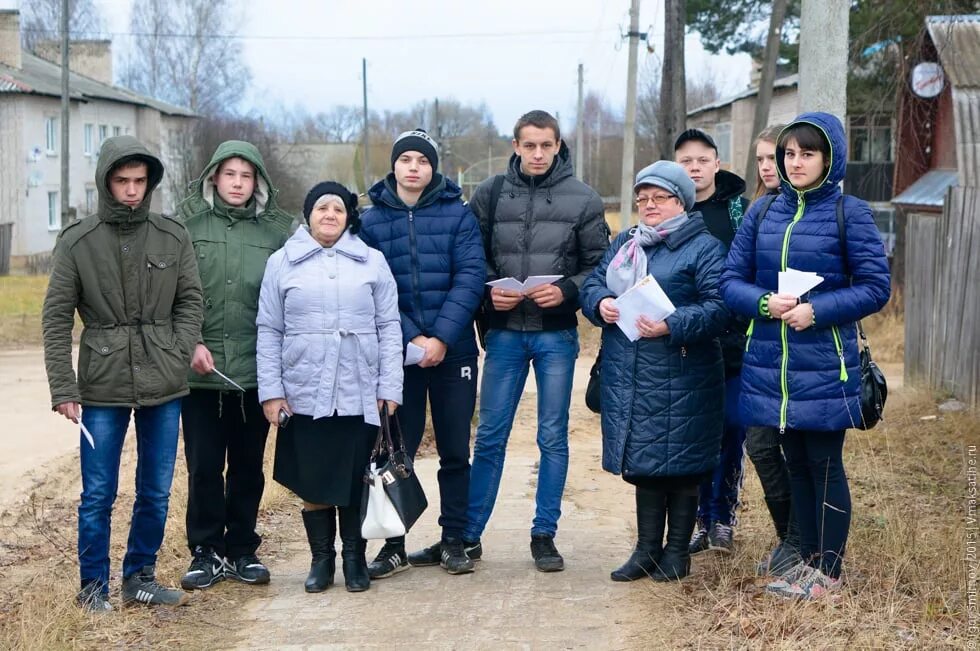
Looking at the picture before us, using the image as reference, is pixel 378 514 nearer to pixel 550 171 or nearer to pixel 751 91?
pixel 550 171

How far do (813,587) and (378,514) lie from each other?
1.99m

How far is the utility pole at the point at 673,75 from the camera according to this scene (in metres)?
18.0

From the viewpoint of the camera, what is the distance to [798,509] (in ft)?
16.9

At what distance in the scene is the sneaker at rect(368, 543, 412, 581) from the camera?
5840 millimetres

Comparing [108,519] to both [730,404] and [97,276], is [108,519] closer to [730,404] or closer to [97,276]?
[97,276]

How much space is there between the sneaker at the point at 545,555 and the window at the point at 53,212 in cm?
4150

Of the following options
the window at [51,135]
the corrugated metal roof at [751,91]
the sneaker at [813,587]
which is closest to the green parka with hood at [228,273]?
the sneaker at [813,587]

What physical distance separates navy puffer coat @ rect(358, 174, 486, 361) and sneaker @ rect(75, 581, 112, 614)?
70.8 inches

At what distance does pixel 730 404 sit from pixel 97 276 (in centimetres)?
306

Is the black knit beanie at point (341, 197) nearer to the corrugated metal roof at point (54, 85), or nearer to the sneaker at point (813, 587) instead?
the sneaker at point (813, 587)

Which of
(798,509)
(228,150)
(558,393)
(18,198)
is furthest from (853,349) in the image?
(18,198)

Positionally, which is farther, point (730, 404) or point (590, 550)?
point (590, 550)

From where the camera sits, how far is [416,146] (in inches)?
225

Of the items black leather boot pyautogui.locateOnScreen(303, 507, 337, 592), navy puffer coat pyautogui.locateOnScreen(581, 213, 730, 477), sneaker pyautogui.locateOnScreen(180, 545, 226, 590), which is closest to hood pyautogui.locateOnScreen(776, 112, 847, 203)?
navy puffer coat pyautogui.locateOnScreen(581, 213, 730, 477)
